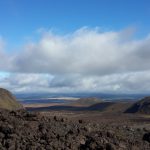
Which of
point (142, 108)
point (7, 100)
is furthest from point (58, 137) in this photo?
point (7, 100)

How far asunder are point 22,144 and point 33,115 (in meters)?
4.39

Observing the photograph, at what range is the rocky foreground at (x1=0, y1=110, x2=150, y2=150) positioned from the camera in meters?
14.0

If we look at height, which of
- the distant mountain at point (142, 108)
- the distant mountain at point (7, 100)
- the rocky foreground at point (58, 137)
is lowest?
the rocky foreground at point (58, 137)

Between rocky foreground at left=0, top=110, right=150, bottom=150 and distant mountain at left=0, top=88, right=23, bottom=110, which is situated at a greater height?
distant mountain at left=0, top=88, right=23, bottom=110

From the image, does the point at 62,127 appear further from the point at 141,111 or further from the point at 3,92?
the point at 3,92

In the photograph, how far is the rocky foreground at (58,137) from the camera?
14.0m

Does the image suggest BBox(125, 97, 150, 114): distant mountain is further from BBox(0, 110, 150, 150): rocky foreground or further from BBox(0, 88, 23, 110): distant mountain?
BBox(0, 110, 150, 150): rocky foreground

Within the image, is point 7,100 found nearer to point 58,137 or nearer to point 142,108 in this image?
point 142,108

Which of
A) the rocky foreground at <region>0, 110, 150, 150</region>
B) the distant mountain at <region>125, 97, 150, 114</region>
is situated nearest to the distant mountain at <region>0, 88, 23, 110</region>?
the distant mountain at <region>125, 97, 150, 114</region>

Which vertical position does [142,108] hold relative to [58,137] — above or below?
above

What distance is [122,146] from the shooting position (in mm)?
14453

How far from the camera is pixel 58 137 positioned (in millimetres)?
14867

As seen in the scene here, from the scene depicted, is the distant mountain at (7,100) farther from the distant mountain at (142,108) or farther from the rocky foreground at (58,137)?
the rocky foreground at (58,137)

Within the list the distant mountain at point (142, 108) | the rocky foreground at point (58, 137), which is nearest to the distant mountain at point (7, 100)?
the distant mountain at point (142, 108)
